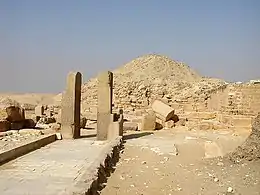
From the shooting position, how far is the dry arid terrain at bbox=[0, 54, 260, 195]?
7.97 m

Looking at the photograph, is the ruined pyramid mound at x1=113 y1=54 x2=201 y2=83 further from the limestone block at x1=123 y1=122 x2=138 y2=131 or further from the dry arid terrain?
the limestone block at x1=123 y1=122 x2=138 y2=131

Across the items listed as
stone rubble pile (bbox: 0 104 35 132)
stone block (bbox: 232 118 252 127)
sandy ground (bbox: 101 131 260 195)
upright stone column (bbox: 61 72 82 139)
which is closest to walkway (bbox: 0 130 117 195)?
sandy ground (bbox: 101 131 260 195)

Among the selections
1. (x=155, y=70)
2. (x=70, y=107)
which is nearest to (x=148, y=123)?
(x=70, y=107)

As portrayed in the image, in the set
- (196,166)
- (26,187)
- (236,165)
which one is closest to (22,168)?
(26,187)

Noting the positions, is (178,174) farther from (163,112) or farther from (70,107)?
(163,112)

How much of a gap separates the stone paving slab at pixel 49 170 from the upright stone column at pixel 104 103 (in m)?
1.99

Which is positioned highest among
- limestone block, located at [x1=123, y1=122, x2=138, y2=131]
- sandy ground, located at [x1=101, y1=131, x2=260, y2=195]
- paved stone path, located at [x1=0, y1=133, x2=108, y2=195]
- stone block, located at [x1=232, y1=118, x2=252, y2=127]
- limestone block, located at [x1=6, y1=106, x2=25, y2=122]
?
limestone block, located at [x1=6, y1=106, x2=25, y2=122]

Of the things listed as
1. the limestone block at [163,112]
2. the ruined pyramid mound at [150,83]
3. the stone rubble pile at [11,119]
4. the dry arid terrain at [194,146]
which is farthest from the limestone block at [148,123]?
the ruined pyramid mound at [150,83]

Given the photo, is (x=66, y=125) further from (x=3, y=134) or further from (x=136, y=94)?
(x=136, y=94)

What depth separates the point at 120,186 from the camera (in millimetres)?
7824

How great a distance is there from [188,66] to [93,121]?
33805 mm

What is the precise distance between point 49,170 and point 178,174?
2873 millimetres

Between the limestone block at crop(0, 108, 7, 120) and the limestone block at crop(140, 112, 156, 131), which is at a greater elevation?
the limestone block at crop(0, 108, 7, 120)

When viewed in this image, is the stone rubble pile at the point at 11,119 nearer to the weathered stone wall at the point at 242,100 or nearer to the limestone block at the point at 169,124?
the limestone block at the point at 169,124
